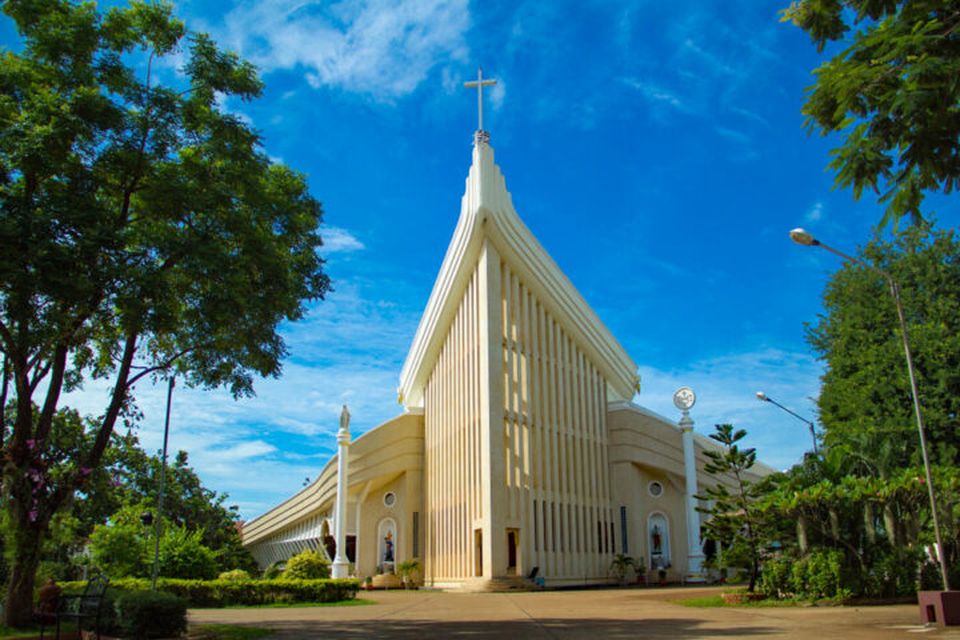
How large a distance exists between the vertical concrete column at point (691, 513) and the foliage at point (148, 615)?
1041 inches

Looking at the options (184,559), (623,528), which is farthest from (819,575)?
(623,528)

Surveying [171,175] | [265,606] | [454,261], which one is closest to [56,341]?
[171,175]

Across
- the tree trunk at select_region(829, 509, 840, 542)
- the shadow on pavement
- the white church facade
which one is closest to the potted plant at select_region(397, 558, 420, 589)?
the white church facade

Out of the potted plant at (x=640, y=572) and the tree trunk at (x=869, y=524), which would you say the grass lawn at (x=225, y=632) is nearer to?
the tree trunk at (x=869, y=524)

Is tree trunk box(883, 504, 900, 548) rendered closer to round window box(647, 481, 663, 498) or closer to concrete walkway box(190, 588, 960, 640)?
concrete walkway box(190, 588, 960, 640)

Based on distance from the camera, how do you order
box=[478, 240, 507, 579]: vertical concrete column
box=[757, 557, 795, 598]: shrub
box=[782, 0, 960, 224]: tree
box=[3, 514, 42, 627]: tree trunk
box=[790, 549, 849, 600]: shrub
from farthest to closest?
box=[478, 240, 507, 579]: vertical concrete column → box=[757, 557, 795, 598]: shrub → box=[790, 549, 849, 600]: shrub → box=[3, 514, 42, 627]: tree trunk → box=[782, 0, 960, 224]: tree

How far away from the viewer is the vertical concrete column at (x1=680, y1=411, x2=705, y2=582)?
33.7 meters

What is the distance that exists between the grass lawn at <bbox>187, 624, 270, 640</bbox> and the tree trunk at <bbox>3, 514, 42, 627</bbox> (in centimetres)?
282

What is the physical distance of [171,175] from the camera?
14234 millimetres

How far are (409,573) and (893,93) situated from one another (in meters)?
31.2

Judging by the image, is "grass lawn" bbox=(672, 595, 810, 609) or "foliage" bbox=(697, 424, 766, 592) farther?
"foliage" bbox=(697, 424, 766, 592)

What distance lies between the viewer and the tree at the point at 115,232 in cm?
1246

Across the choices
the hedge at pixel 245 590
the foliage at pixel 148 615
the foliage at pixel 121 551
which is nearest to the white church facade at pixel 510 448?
the hedge at pixel 245 590

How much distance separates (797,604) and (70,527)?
49.6ft
